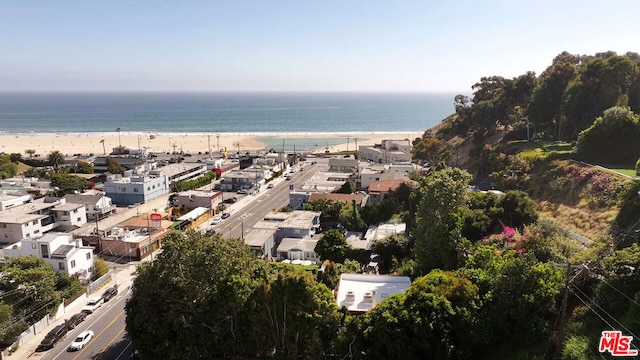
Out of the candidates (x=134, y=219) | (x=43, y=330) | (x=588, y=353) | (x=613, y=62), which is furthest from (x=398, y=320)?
(x=613, y=62)

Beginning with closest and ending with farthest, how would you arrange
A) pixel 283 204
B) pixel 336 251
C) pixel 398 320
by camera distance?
pixel 398 320 → pixel 336 251 → pixel 283 204

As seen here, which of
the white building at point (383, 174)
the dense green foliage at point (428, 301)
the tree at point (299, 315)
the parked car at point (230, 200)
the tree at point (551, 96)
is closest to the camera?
the dense green foliage at point (428, 301)

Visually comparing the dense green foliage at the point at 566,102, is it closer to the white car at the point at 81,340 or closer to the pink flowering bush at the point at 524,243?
the pink flowering bush at the point at 524,243

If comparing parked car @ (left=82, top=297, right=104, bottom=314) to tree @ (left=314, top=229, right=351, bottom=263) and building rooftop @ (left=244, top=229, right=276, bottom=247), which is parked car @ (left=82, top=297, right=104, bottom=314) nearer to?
building rooftop @ (left=244, top=229, right=276, bottom=247)

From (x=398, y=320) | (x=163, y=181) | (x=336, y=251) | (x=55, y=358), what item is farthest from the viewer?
(x=163, y=181)

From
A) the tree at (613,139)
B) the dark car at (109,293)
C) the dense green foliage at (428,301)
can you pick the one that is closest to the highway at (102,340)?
the dark car at (109,293)

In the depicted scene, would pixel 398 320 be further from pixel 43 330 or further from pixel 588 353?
pixel 43 330

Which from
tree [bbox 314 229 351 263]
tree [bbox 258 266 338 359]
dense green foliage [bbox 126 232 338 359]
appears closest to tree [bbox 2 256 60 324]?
dense green foliage [bbox 126 232 338 359]
